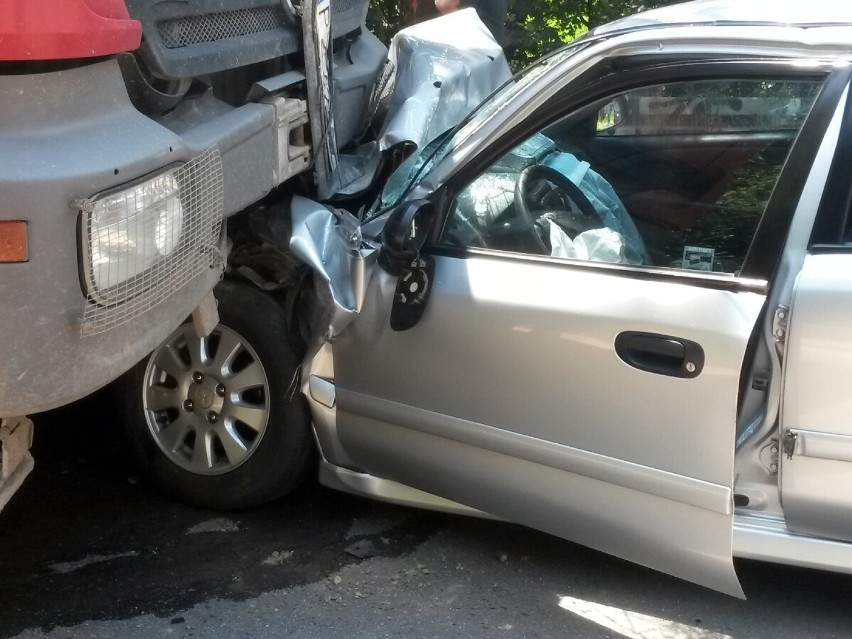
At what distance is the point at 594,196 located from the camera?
9.45 feet

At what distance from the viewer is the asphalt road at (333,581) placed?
286 cm

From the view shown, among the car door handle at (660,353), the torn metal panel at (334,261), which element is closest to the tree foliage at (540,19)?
the torn metal panel at (334,261)

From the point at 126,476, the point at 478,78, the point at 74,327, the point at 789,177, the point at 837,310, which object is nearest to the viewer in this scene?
the point at 74,327

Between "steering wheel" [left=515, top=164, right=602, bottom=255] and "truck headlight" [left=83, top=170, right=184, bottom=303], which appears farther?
"steering wheel" [left=515, top=164, right=602, bottom=255]

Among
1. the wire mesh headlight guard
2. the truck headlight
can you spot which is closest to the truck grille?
the wire mesh headlight guard

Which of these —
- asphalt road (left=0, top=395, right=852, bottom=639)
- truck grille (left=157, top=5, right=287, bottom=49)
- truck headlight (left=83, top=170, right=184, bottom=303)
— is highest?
truck grille (left=157, top=5, right=287, bottom=49)

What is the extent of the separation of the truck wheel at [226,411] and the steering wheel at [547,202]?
872mm

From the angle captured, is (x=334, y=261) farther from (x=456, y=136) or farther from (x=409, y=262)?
(x=456, y=136)

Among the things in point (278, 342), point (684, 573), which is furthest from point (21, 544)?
point (684, 573)

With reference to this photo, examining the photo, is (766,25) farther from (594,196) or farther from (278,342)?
(278,342)

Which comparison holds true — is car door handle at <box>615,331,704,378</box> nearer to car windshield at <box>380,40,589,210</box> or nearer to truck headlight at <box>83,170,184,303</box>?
car windshield at <box>380,40,589,210</box>

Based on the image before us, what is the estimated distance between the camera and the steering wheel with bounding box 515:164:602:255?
9.41 ft

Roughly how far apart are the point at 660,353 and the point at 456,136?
1027 mm

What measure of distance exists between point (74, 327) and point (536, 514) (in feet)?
4.43
